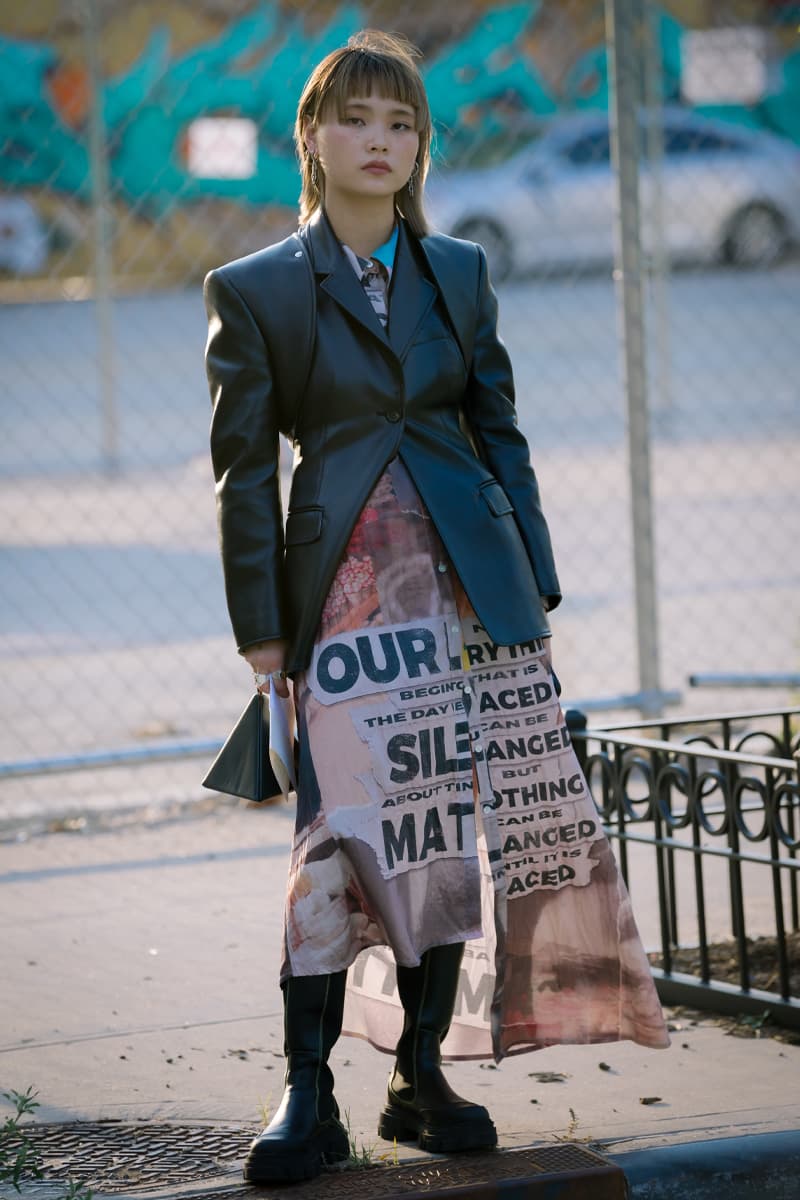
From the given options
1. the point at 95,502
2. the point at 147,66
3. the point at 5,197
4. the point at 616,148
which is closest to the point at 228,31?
the point at 147,66

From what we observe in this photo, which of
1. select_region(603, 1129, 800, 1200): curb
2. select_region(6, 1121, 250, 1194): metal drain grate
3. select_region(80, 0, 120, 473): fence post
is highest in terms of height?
select_region(80, 0, 120, 473): fence post

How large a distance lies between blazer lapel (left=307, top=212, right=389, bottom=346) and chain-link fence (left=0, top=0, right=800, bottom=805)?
33.1 inches

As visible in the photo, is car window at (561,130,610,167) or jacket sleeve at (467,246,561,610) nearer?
jacket sleeve at (467,246,561,610)

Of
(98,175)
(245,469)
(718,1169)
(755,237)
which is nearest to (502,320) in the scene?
(755,237)

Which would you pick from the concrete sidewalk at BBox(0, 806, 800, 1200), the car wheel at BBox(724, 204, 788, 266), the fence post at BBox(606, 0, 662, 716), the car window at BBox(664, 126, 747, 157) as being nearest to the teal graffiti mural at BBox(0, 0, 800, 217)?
the car window at BBox(664, 126, 747, 157)

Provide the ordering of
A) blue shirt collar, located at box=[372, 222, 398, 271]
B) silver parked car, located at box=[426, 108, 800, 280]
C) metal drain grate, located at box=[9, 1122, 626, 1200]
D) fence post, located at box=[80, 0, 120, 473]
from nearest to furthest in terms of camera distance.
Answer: metal drain grate, located at box=[9, 1122, 626, 1200]
blue shirt collar, located at box=[372, 222, 398, 271]
fence post, located at box=[80, 0, 120, 473]
silver parked car, located at box=[426, 108, 800, 280]

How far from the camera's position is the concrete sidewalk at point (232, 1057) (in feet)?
11.7

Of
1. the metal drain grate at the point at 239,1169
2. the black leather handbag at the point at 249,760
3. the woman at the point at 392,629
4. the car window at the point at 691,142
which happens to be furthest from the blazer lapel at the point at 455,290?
the car window at the point at 691,142

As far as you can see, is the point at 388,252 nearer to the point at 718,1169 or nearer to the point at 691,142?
the point at 718,1169

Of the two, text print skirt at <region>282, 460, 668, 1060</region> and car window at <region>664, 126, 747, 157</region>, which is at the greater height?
car window at <region>664, 126, 747, 157</region>

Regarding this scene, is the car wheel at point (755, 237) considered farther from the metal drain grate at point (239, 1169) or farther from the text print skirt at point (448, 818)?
the metal drain grate at point (239, 1169)

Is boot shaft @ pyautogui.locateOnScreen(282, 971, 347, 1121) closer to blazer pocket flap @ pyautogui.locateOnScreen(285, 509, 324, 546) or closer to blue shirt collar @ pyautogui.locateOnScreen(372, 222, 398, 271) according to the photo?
blazer pocket flap @ pyautogui.locateOnScreen(285, 509, 324, 546)

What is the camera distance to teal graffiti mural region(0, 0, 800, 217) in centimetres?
2195

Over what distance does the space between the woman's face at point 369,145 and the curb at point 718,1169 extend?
1.86 m
